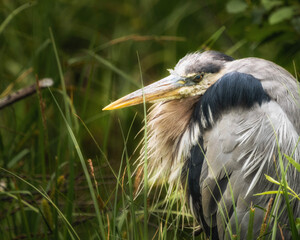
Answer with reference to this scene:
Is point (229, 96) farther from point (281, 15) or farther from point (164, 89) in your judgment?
point (281, 15)

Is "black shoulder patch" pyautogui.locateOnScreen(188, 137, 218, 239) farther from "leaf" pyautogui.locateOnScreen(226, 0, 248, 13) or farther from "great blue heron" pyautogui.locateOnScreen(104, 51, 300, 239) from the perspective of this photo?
"leaf" pyautogui.locateOnScreen(226, 0, 248, 13)

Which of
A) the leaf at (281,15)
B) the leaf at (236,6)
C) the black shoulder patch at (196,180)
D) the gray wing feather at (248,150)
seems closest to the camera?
the gray wing feather at (248,150)

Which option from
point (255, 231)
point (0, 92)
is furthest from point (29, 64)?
point (255, 231)

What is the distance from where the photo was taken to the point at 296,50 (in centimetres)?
297

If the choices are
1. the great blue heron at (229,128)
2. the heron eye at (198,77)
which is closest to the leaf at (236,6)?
the great blue heron at (229,128)

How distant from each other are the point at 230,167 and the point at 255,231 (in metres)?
0.31

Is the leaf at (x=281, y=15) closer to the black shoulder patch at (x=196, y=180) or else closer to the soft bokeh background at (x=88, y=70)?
the soft bokeh background at (x=88, y=70)

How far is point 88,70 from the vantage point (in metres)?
4.96

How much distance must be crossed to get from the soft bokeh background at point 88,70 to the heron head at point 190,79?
25 centimetres

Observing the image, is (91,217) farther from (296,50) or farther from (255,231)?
(296,50)

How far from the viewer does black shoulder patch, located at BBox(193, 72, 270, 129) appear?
229cm

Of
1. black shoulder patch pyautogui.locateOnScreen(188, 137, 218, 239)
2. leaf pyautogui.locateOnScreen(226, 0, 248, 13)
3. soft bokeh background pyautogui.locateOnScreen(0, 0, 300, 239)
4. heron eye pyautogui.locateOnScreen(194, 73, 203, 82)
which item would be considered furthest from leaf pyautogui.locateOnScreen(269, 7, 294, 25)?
black shoulder patch pyautogui.locateOnScreen(188, 137, 218, 239)

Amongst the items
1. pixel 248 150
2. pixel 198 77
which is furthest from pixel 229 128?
pixel 198 77

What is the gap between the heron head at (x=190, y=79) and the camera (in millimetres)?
2523
